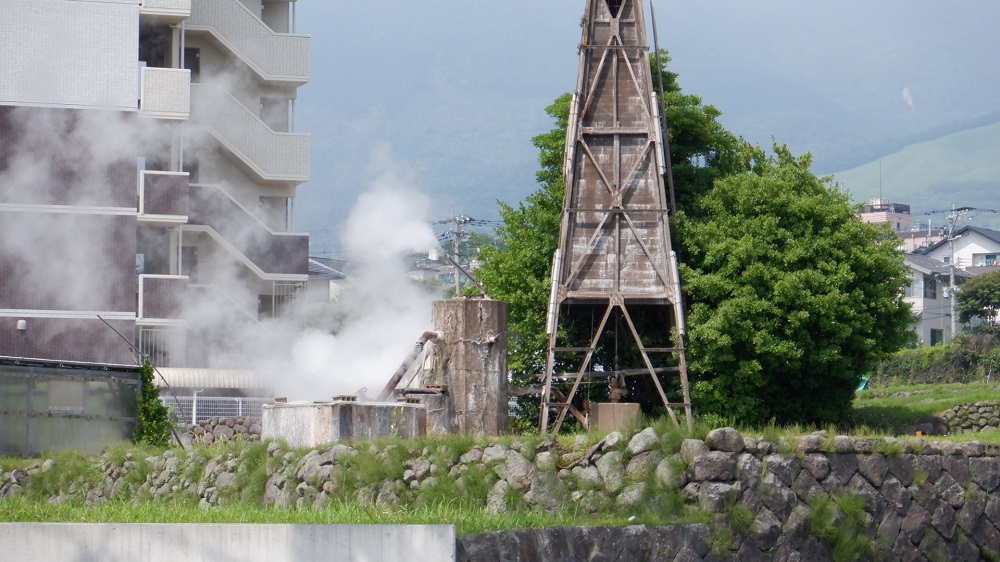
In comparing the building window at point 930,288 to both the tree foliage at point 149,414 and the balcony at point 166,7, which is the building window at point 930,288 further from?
the tree foliage at point 149,414

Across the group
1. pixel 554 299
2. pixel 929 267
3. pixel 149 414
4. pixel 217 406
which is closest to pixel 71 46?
pixel 217 406

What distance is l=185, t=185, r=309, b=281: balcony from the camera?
139 feet

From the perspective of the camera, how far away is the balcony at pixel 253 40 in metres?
43.4

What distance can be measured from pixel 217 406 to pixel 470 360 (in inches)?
695

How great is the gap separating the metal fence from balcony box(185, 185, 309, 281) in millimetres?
4024

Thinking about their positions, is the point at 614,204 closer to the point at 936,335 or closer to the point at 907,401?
the point at 907,401

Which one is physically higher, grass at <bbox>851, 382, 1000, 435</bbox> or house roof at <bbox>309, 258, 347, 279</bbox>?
house roof at <bbox>309, 258, 347, 279</bbox>

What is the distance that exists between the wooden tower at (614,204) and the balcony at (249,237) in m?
9.97

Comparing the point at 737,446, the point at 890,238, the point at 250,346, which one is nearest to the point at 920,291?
the point at 890,238

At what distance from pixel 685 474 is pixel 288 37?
27.5 metres

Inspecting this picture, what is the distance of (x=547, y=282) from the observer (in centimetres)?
3972

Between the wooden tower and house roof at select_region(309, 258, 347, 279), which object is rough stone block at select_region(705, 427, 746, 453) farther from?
house roof at select_region(309, 258, 347, 279)

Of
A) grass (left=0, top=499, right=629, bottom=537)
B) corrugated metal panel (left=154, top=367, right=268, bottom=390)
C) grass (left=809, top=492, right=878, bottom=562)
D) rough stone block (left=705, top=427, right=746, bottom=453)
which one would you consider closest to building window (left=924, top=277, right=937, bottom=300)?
corrugated metal panel (left=154, top=367, right=268, bottom=390)

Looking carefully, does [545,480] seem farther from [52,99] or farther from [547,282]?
[52,99]
